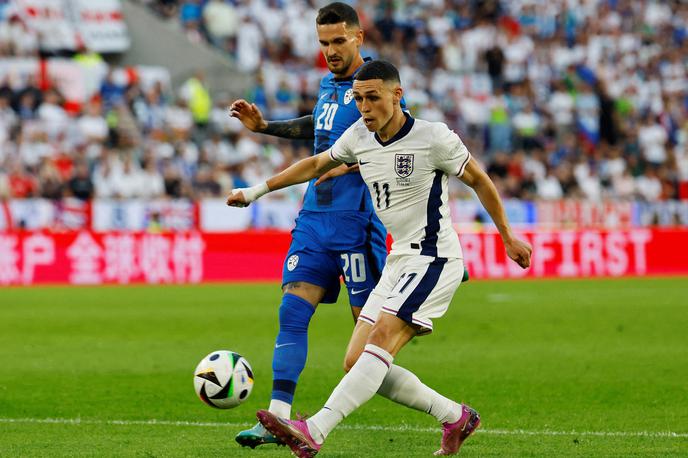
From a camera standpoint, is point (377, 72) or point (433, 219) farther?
point (433, 219)

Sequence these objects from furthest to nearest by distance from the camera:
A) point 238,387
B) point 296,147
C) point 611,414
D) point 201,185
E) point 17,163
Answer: point 296,147 < point 201,185 < point 17,163 < point 611,414 < point 238,387

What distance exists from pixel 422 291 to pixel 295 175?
1.02m

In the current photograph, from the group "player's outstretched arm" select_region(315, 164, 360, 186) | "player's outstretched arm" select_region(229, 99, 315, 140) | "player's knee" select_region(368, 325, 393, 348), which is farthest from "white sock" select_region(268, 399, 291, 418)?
"player's outstretched arm" select_region(229, 99, 315, 140)

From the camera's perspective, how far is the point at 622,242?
82.2 ft

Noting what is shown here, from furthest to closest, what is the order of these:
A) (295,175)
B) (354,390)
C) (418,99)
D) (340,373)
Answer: (418,99)
(340,373)
(295,175)
(354,390)

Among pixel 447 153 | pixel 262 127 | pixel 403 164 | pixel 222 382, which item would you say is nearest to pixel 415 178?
pixel 403 164

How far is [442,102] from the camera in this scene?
97.6 feet

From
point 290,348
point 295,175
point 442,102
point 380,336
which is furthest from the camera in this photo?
point 442,102

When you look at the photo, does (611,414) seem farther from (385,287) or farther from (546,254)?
(546,254)

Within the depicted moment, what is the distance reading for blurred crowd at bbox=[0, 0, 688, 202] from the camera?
2386cm

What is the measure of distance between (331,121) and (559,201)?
19487 mm

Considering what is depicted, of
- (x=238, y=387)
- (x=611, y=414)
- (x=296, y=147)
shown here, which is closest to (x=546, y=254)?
(x=296, y=147)

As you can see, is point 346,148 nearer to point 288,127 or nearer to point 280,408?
point 288,127

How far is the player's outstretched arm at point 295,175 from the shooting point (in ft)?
23.4
